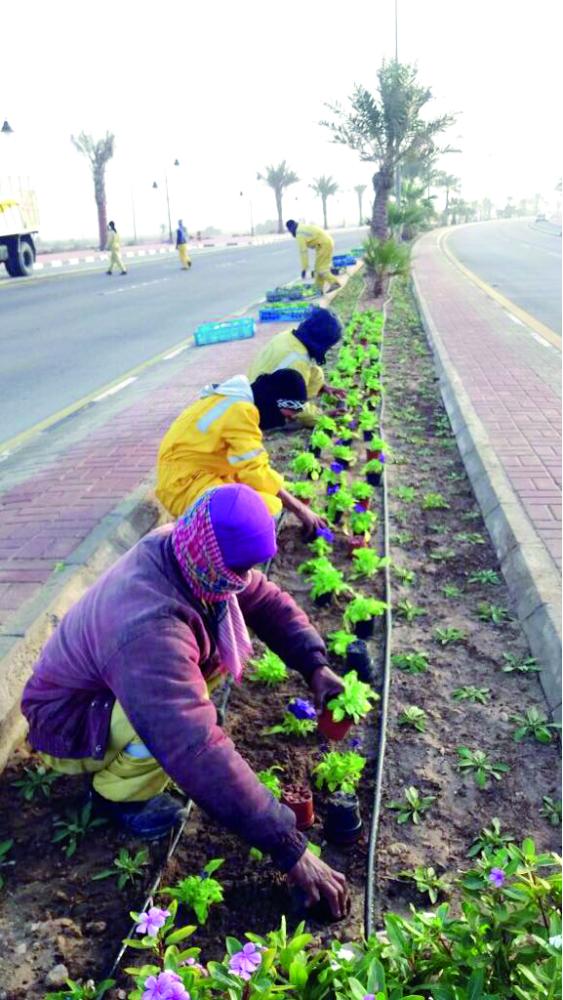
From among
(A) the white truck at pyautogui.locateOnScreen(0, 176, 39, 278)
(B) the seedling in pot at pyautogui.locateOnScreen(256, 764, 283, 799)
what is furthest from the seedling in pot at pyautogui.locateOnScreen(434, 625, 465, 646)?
(A) the white truck at pyautogui.locateOnScreen(0, 176, 39, 278)

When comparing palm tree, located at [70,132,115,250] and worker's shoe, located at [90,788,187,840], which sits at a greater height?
palm tree, located at [70,132,115,250]

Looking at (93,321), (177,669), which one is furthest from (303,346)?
(93,321)

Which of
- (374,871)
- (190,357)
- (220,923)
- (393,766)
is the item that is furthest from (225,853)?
(190,357)

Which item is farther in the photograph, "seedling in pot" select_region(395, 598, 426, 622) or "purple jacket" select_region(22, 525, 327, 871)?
"seedling in pot" select_region(395, 598, 426, 622)

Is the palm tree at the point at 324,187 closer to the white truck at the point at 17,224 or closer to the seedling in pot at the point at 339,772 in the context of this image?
the white truck at the point at 17,224

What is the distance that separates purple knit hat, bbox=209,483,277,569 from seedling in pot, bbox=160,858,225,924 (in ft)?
2.88

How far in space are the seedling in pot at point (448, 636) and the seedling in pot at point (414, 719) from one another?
56 cm

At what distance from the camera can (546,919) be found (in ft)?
5.70

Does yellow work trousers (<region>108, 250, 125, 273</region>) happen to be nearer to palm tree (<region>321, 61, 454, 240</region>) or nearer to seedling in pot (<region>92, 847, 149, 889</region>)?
palm tree (<region>321, 61, 454, 240</region>)

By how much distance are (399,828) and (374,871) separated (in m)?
0.22

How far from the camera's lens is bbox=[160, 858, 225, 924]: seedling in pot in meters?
2.29

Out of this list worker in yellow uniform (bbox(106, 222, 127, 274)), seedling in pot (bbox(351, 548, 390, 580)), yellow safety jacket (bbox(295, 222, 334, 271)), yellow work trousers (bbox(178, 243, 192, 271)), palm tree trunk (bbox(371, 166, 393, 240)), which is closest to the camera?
seedling in pot (bbox(351, 548, 390, 580))

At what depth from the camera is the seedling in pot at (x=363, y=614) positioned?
3.73 meters

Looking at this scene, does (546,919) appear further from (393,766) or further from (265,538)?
(393,766)
